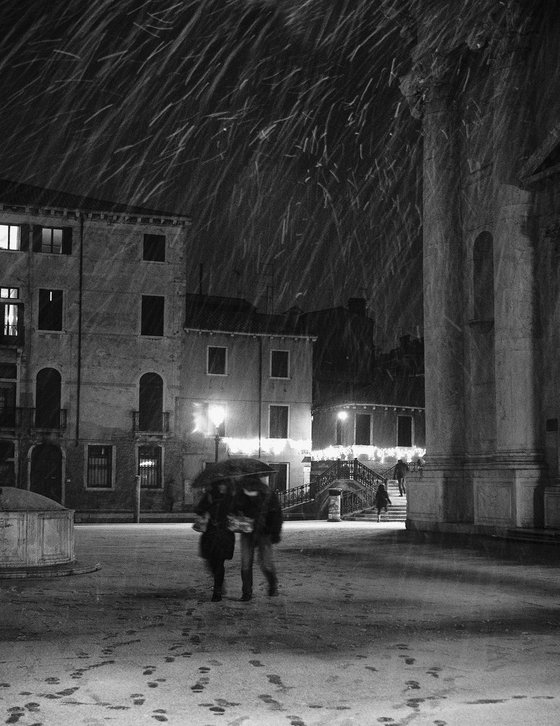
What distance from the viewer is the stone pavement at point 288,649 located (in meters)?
6.08

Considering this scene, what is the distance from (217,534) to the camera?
11.6 meters

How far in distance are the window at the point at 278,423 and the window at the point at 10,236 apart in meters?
14.8

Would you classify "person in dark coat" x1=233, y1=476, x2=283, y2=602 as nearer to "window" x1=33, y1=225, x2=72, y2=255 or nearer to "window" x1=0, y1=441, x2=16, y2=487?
"window" x1=0, y1=441, x2=16, y2=487

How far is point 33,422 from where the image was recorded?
46250mm

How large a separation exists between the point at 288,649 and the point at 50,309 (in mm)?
40795

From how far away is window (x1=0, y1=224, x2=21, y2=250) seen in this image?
1836 inches

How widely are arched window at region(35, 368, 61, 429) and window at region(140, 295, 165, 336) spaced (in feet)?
15.9

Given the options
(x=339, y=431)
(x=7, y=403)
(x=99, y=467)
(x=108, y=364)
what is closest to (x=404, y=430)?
(x=339, y=431)

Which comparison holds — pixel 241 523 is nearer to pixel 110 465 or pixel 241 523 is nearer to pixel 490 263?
pixel 490 263

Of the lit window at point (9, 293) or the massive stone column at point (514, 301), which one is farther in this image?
the lit window at point (9, 293)

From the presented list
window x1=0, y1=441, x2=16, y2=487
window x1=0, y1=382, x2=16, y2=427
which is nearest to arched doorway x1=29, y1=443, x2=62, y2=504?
window x1=0, y1=441, x2=16, y2=487

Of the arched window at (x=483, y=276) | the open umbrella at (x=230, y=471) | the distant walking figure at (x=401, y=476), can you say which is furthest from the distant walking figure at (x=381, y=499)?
the open umbrella at (x=230, y=471)

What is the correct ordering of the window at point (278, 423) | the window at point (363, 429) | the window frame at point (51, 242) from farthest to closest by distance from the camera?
the window at point (363, 429), the window at point (278, 423), the window frame at point (51, 242)

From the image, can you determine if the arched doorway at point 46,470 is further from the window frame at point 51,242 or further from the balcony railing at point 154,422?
the window frame at point 51,242
